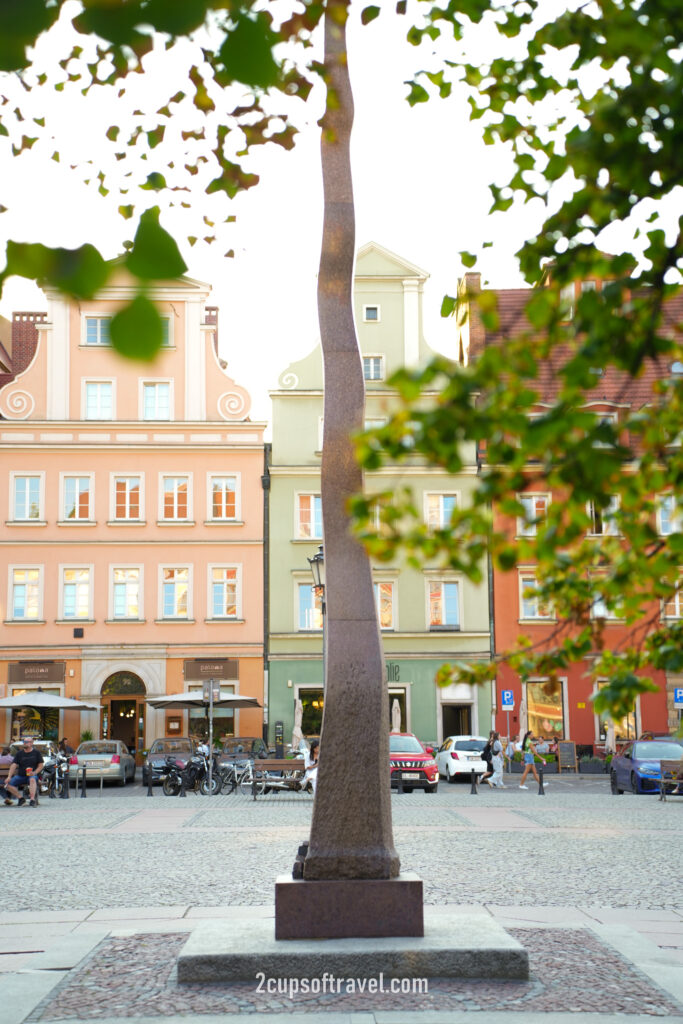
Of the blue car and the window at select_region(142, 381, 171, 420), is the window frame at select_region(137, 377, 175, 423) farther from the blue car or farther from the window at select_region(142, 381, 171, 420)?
the blue car

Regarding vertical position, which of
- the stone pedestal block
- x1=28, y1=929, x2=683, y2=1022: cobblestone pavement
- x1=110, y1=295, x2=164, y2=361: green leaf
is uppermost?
x1=110, y1=295, x2=164, y2=361: green leaf

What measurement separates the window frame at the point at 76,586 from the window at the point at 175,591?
239 cm

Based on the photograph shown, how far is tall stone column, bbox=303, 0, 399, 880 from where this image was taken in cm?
781

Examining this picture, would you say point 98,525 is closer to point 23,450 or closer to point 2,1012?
point 23,450

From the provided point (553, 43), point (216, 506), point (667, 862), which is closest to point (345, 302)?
point (553, 43)

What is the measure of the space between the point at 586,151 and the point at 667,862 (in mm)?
12043

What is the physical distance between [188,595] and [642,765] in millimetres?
18272

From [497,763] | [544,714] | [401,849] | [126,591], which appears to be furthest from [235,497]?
[401,849]

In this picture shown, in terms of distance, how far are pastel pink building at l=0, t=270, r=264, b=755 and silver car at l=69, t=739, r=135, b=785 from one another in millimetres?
6131

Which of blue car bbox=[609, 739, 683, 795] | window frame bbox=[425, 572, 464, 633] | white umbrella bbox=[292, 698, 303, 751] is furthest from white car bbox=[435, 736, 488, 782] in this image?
window frame bbox=[425, 572, 464, 633]

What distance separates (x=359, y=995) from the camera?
6875 mm

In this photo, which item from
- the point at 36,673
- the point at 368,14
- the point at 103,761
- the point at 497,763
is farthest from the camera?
the point at 36,673

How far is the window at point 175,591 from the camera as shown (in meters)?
41.2

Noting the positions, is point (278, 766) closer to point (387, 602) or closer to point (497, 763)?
point (497, 763)
